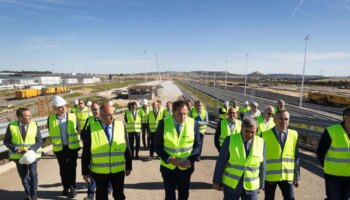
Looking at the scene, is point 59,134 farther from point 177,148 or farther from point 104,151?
point 177,148

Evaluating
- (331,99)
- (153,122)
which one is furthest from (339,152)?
(331,99)

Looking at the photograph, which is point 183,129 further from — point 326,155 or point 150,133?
point 150,133

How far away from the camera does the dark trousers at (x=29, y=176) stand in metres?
5.44

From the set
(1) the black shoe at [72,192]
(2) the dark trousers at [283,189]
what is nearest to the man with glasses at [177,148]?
(2) the dark trousers at [283,189]

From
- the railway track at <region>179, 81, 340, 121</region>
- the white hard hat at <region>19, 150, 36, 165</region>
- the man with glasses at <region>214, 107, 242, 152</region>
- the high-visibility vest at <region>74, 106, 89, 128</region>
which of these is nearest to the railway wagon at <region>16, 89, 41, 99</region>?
the railway track at <region>179, 81, 340, 121</region>

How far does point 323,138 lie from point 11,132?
563cm

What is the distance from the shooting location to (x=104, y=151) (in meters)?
4.21

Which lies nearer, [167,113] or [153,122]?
[153,122]

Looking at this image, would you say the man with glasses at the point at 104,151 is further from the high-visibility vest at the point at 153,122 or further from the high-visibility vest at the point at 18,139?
the high-visibility vest at the point at 153,122

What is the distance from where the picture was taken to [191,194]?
20.3 feet

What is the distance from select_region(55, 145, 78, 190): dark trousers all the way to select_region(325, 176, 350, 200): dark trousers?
4939 mm

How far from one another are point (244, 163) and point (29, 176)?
428 cm

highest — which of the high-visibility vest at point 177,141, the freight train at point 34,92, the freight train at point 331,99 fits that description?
the high-visibility vest at point 177,141

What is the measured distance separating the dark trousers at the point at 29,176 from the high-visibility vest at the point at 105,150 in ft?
6.29
